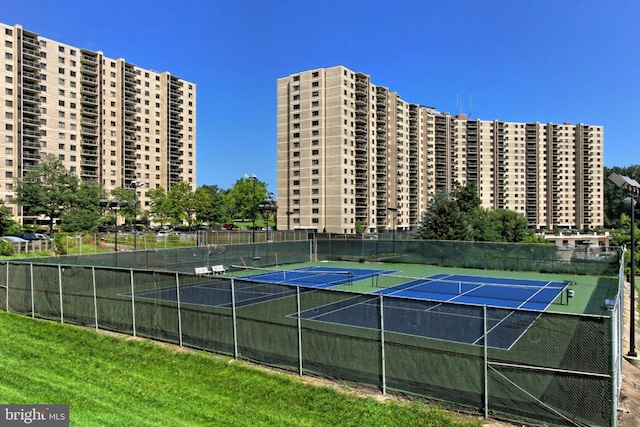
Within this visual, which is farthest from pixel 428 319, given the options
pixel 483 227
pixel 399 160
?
pixel 399 160

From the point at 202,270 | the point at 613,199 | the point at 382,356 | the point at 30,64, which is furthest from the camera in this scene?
the point at 613,199

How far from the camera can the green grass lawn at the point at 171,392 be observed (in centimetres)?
785

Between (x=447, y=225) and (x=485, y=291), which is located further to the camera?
(x=447, y=225)

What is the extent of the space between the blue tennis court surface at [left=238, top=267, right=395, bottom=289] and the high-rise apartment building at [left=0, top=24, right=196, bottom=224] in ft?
200

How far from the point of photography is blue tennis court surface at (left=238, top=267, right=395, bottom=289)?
31.5 meters

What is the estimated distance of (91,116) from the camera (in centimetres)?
9881

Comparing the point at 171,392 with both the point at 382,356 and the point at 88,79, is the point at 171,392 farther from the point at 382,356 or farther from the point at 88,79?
the point at 88,79

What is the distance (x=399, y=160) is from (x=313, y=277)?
83.2 m

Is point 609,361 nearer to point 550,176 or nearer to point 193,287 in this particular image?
point 193,287

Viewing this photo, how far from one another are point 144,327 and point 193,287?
2036 millimetres

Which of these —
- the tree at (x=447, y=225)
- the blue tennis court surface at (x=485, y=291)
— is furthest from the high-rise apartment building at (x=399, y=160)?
the blue tennis court surface at (x=485, y=291)

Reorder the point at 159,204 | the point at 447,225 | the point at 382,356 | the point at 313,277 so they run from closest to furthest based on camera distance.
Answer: the point at 382,356, the point at 313,277, the point at 447,225, the point at 159,204

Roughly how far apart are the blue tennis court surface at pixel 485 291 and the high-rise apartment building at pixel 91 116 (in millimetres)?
72339

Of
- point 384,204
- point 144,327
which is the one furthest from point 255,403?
point 384,204
